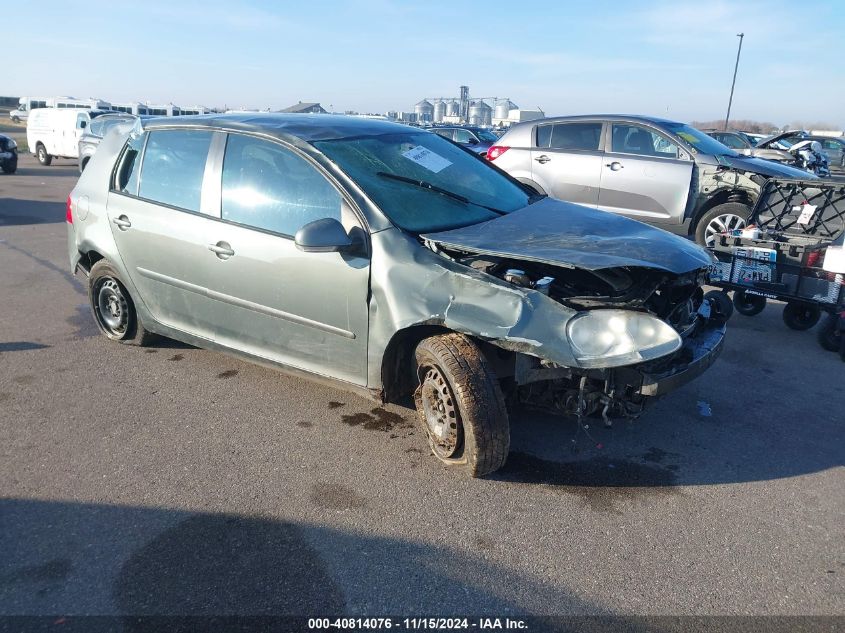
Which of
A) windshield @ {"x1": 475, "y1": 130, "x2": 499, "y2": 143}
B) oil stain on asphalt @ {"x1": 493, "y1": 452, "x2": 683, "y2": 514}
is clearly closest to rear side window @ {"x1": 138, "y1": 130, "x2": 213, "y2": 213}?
oil stain on asphalt @ {"x1": 493, "y1": 452, "x2": 683, "y2": 514}

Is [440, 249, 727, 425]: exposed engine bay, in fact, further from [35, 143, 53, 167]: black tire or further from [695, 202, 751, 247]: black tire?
[35, 143, 53, 167]: black tire

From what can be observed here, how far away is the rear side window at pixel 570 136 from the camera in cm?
912

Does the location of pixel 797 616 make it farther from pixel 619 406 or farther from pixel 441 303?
pixel 441 303

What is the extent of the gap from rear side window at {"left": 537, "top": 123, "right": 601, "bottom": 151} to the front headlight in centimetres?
656

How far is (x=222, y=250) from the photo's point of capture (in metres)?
4.06

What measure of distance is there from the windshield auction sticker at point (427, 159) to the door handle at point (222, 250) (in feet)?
4.05

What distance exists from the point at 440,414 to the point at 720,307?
6.68 feet

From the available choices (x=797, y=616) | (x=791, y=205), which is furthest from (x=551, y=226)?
(x=791, y=205)

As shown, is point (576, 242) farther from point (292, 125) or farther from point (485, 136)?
point (485, 136)

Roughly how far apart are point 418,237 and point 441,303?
0.45 metres

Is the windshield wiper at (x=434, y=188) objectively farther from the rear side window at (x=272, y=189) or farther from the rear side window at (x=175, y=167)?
the rear side window at (x=175, y=167)

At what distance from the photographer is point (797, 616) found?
8.19 feet

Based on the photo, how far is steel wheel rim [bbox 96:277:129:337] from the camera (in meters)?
5.07

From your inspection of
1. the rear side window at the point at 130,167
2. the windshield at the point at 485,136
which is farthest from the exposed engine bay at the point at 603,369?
the windshield at the point at 485,136
